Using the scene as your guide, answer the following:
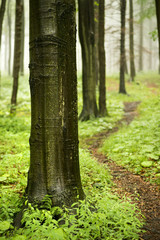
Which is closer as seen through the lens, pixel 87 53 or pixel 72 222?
pixel 72 222

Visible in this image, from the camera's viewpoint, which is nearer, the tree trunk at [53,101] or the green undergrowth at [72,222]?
the green undergrowth at [72,222]

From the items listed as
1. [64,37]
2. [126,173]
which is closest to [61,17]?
[64,37]

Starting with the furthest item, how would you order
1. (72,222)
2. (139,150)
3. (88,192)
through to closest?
1. (139,150)
2. (88,192)
3. (72,222)

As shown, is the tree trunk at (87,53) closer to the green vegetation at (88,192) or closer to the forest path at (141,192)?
the green vegetation at (88,192)

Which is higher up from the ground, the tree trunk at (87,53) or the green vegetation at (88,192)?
the tree trunk at (87,53)

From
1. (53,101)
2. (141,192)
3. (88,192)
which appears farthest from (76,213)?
(141,192)

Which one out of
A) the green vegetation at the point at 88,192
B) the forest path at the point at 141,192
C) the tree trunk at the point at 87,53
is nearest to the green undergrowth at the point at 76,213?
the green vegetation at the point at 88,192

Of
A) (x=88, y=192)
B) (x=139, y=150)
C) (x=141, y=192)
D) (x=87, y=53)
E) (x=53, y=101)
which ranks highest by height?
(x=87, y=53)

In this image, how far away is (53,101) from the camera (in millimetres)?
2598

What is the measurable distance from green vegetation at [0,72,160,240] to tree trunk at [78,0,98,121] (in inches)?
31.2

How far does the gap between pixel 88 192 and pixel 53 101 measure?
168 cm

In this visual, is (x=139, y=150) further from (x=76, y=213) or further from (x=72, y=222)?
(x=72, y=222)

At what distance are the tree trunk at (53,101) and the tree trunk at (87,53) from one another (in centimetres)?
665

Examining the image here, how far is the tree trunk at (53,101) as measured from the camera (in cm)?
255
